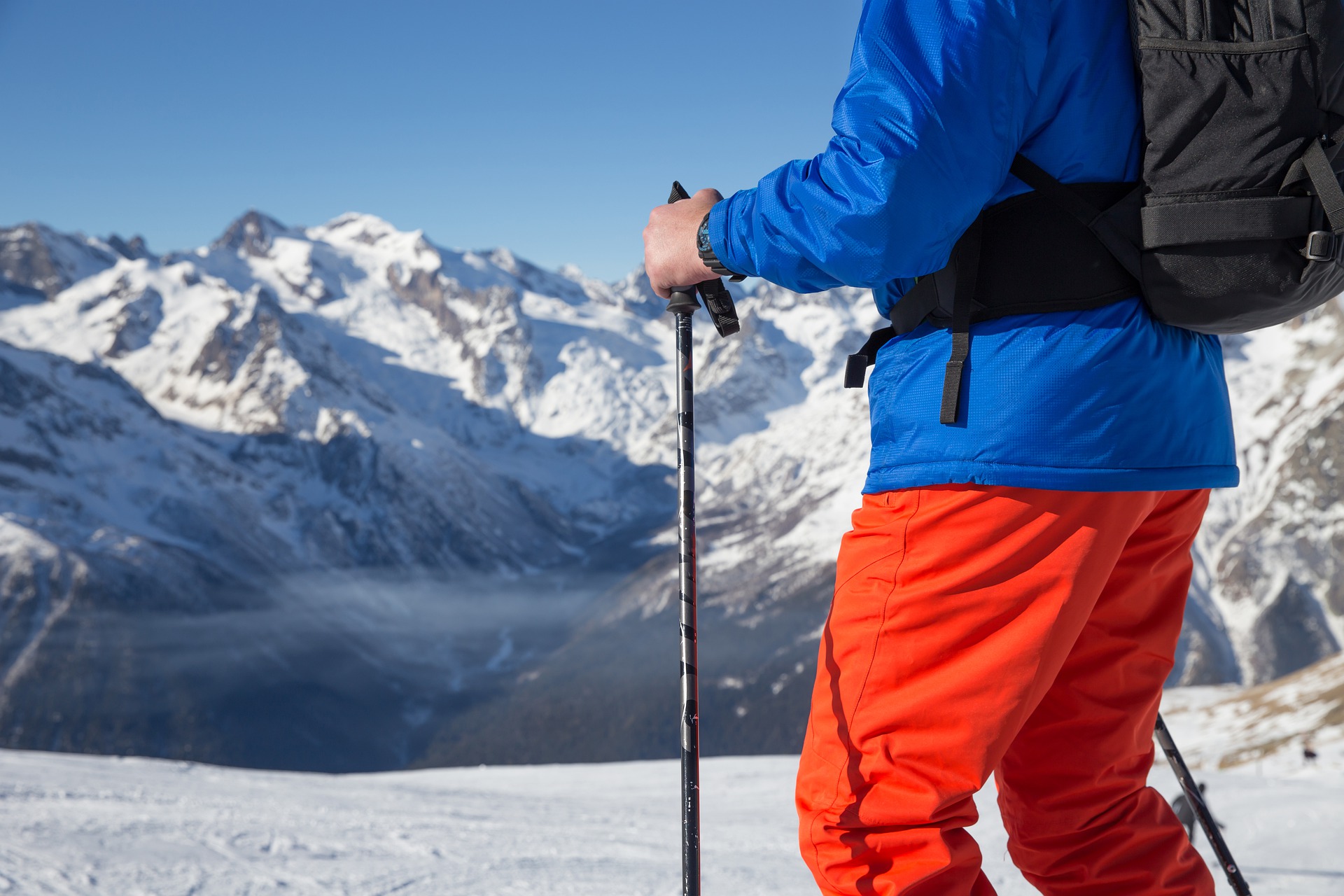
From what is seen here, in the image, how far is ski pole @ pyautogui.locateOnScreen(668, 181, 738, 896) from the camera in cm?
236

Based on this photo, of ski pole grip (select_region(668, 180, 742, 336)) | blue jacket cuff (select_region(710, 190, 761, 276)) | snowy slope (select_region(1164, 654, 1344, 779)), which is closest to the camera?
blue jacket cuff (select_region(710, 190, 761, 276))

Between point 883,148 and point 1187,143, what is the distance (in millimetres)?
557

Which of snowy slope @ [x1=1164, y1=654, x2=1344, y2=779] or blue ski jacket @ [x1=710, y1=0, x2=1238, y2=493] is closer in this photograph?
blue ski jacket @ [x1=710, y1=0, x2=1238, y2=493]

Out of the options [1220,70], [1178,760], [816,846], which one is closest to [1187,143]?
[1220,70]

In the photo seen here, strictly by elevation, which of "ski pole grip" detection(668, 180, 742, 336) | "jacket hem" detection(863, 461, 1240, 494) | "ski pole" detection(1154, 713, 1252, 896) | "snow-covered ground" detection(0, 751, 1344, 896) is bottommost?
"snow-covered ground" detection(0, 751, 1344, 896)

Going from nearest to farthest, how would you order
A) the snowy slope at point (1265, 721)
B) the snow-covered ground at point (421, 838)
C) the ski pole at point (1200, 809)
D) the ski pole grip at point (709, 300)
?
the ski pole grip at point (709, 300)
the ski pole at point (1200, 809)
the snow-covered ground at point (421, 838)
the snowy slope at point (1265, 721)

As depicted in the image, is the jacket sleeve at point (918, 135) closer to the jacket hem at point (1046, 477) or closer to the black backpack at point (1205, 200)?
the black backpack at point (1205, 200)

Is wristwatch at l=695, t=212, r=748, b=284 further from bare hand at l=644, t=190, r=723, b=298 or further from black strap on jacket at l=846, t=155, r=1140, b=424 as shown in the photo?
black strap on jacket at l=846, t=155, r=1140, b=424

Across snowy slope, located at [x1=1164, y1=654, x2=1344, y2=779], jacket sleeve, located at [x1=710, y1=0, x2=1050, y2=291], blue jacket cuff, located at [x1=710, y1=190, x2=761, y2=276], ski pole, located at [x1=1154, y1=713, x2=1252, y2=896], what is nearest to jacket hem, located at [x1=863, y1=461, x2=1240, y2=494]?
jacket sleeve, located at [x1=710, y1=0, x2=1050, y2=291]

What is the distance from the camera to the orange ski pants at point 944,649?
1.83 m

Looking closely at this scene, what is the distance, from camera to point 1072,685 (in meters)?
2.16

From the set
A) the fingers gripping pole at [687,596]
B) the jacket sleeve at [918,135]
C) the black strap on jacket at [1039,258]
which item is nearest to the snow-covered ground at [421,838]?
the fingers gripping pole at [687,596]

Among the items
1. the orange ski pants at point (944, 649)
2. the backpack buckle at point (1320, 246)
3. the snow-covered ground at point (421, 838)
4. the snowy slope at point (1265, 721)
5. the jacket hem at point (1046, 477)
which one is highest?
the backpack buckle at point (1320, 246)

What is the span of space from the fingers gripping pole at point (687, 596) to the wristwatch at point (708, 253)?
22cm
